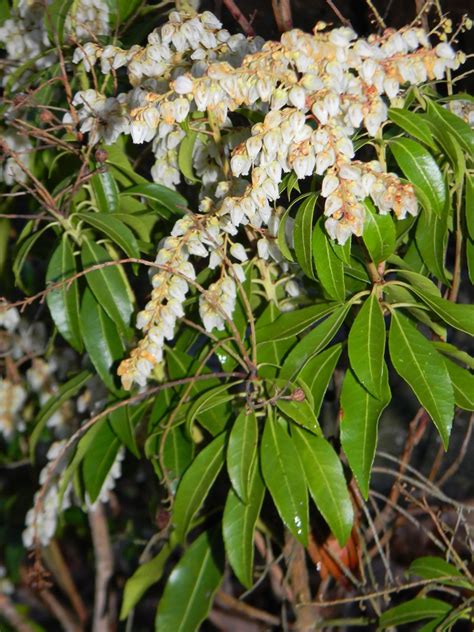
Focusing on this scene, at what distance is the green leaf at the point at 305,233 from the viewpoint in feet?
3.03

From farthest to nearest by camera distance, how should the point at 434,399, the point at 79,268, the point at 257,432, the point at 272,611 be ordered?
1. the point at 272,611
2. the point at 79,268
3. the point at 257,432
4. the point at 434,399

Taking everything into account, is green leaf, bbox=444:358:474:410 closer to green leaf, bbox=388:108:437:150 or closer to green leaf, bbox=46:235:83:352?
green leaf, bbox=388:108:437:150

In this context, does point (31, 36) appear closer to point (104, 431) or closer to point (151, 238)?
point (151, 238)

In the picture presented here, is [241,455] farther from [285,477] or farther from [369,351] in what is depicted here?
[369,351]

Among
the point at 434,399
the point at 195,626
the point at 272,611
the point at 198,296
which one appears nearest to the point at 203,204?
the point at 198,296

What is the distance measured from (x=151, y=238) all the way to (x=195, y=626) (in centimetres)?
62

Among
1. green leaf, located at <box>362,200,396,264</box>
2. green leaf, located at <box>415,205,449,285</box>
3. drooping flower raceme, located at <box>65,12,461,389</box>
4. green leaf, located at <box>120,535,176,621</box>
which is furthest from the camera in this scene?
green leaf, located at <box>120,535,176,621</box>

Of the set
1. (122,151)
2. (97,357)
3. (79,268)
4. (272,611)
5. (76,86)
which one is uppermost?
(76,86)

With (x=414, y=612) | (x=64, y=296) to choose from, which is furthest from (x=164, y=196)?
(x=414, y=612)

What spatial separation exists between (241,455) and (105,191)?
0.43 m

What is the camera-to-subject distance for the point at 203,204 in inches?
40.2

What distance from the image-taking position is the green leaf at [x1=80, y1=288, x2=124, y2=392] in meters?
1.17

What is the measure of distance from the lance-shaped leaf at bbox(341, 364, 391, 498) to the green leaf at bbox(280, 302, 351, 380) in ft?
0.22

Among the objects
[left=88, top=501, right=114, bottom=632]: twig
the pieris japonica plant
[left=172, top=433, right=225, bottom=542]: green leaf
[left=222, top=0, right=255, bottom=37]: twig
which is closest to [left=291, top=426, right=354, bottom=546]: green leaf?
the pieris japonica plant
